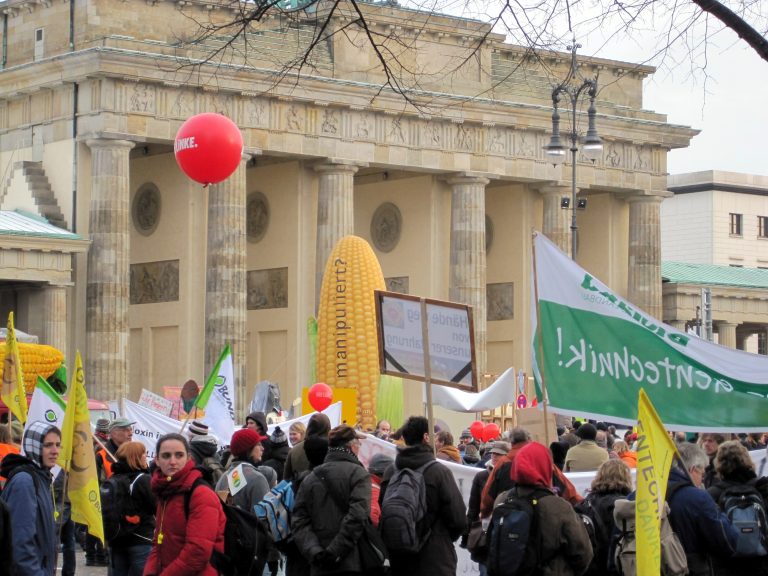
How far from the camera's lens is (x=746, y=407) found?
12562 mm

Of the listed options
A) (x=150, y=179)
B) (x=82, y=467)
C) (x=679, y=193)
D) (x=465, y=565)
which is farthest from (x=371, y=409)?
(x=679, y=193)

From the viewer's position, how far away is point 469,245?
55.3 metres

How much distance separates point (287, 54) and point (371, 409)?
1796 cm

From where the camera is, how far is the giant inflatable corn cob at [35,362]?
88.5ft

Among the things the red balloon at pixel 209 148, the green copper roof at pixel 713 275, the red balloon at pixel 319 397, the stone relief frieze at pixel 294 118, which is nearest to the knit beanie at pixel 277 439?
the red balloon at pixel 209 148

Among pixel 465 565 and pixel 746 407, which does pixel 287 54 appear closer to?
pixel 465 565

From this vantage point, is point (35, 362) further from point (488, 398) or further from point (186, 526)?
point (186, 526)

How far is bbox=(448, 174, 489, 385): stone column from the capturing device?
182 feet

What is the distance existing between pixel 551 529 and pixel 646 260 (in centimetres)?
4992

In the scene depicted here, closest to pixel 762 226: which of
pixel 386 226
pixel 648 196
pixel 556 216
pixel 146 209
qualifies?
pixel 648 196

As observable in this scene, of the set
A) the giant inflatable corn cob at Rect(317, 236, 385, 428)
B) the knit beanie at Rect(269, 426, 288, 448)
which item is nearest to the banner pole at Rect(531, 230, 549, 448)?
the knit beanie at Rect(269, 426, 288, 448)

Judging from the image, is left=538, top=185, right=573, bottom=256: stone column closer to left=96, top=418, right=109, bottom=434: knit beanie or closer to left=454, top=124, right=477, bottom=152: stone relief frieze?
left=454, top=124, right=477, bottom=152: stone relief frieze

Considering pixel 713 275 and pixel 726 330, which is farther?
pixel 713 275

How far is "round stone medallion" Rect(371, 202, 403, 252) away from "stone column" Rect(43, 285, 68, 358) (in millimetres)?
14231
